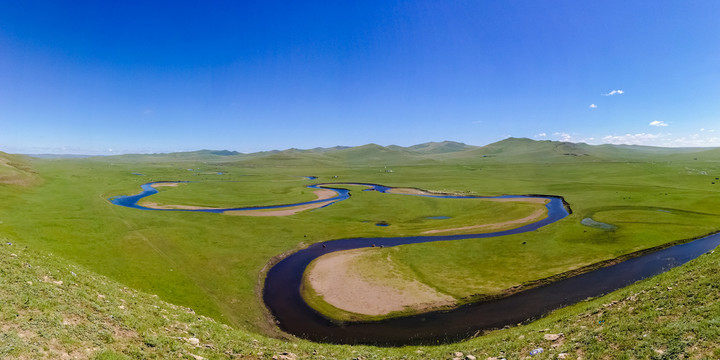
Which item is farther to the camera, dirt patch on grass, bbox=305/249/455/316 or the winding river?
→ dirt patch on grass, bbox=305/249/455/316

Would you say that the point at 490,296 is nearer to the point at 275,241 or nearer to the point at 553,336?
the point at 553,336

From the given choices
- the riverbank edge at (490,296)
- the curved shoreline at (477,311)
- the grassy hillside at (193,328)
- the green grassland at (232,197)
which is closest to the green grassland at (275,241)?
the riverbank edge at (490,296)

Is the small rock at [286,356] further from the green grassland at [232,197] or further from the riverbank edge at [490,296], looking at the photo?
the green grassland at [232,197]

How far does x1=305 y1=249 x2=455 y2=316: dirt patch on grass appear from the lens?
Result: 4269 centimetres

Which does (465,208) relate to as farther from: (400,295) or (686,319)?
(686,319)

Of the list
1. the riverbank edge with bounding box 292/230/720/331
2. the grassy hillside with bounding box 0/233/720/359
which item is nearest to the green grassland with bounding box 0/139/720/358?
the riverbank edge with bounding box 292/230/720/331

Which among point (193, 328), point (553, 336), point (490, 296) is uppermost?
point (193, 328)

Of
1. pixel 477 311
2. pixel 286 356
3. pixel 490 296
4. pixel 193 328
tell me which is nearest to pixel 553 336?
pixel 286 356

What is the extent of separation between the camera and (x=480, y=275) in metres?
51.6

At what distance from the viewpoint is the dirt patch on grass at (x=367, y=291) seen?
4269cm

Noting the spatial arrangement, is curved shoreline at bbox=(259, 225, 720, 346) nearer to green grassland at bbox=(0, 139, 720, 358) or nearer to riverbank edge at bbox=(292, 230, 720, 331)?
riverbank edge at bbox=(292, 230, 720, 331)

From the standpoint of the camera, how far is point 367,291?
47.2 meters

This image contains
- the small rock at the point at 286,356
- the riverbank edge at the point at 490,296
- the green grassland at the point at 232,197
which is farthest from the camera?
the green grassland at the point at 232,197

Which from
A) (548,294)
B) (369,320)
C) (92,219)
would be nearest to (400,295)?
(369,320)
